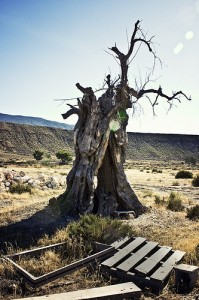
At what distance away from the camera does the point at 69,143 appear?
9588 centimetres

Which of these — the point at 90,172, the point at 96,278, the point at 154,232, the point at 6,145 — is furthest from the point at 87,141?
the point at 6,145

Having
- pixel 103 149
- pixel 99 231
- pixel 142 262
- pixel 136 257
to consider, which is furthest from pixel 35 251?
pixel 103 149

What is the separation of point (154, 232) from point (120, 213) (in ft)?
7.97

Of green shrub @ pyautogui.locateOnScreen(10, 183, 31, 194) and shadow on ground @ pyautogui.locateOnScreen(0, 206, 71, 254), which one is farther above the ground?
shadow on ground @ pyautogui.locateOnScreen(0, 206, 71, 254)

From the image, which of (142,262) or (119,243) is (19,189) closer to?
(119,243)

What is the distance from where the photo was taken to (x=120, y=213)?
11281mm

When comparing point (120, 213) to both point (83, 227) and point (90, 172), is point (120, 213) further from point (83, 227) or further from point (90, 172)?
point (83, 227)

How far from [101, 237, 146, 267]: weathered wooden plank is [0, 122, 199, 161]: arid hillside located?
73.3 metres

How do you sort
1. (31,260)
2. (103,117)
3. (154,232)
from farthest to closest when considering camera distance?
(103,117) → (154,232) → (31,260)

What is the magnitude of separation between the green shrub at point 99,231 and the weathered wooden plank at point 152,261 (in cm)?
118

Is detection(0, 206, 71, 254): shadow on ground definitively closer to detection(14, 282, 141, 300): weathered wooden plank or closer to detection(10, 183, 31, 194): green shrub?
detection(14, 282, 141, 300): weathered wooden plank

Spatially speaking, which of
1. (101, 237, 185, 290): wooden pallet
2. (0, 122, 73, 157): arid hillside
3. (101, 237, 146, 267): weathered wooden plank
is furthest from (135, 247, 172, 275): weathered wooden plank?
(0, 122, 73, 157): arid hillside

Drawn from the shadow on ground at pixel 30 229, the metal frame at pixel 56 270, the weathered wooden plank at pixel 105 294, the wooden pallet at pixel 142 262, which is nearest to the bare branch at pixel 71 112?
the shadow on ground at pixel 30 229

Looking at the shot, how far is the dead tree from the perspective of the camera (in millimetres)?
11297
